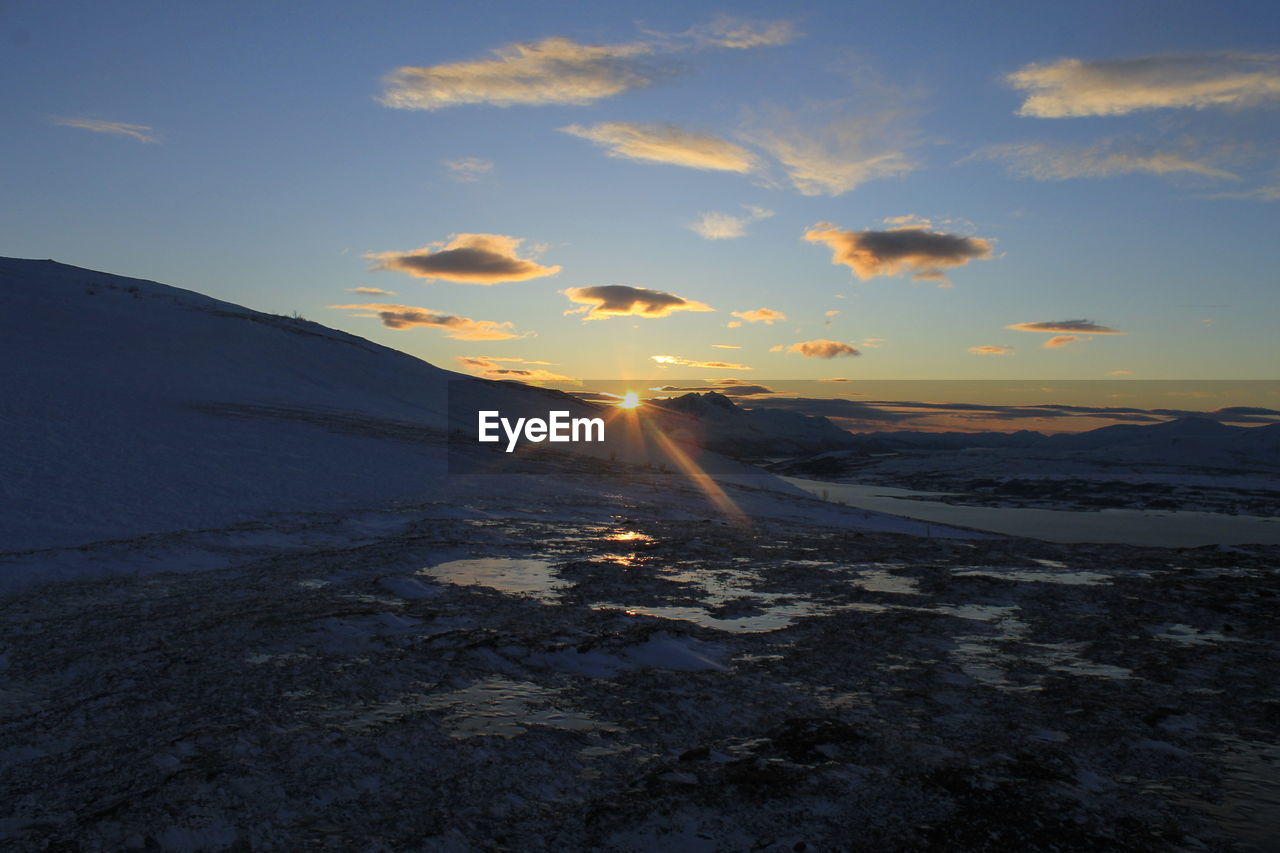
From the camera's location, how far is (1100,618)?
24.7 ft

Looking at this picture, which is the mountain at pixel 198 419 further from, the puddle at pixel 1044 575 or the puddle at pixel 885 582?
the puddle at pixel 1044 575

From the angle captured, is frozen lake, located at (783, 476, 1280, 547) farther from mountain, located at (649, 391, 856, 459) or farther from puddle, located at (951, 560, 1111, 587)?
mountain, located at (649, 391, 856, 459)

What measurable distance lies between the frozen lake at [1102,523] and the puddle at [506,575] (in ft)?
50.7

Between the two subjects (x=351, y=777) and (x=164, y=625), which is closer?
(x=351, y=777)

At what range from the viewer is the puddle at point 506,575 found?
787cm

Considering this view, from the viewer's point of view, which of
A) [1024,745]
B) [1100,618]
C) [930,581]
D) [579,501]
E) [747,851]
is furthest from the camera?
[579,501]

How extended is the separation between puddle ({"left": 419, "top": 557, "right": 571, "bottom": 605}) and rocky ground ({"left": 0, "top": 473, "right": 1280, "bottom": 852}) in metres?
0.08

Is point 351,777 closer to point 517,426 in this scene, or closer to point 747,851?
point 747,851

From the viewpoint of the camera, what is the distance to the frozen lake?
2130 centimetres

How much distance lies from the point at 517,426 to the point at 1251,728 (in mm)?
23037

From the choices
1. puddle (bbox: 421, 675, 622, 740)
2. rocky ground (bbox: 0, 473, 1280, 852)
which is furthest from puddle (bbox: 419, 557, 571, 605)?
puddle (bbox: 421, 675, 622, 740)

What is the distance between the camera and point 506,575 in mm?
8562

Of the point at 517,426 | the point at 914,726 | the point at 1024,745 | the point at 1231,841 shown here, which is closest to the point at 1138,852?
the point at 1231,841

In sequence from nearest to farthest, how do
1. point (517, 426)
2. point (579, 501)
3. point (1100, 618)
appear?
point (1100, 618) < point (579, 501) < point (517, 426)
